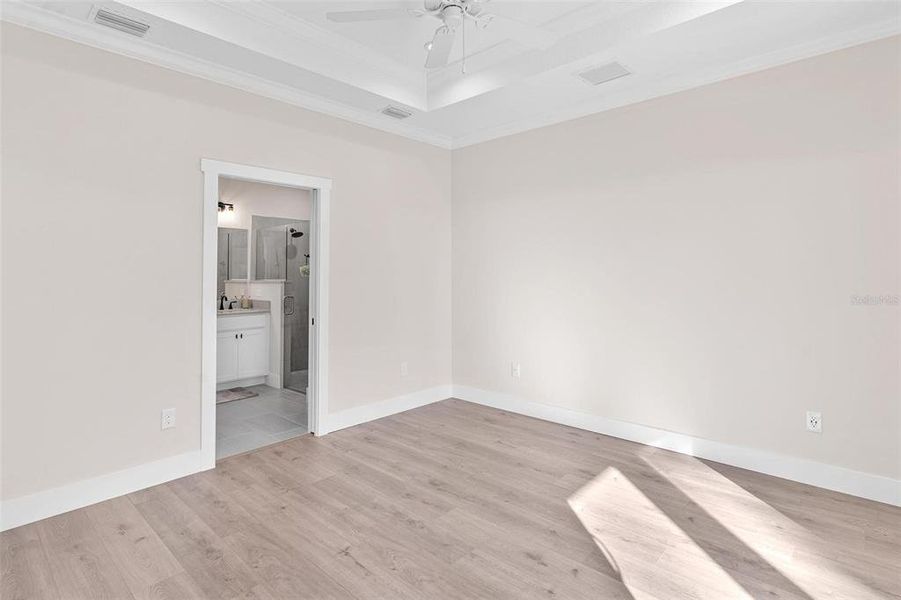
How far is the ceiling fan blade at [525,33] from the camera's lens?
2.35 metres

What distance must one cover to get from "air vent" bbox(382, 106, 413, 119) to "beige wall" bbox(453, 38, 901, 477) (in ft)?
3.50

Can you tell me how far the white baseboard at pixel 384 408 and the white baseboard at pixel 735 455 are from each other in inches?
30.3

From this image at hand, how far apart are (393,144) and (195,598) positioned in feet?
12.6

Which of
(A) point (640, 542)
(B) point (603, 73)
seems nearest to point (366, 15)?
(B) point (603, 73)

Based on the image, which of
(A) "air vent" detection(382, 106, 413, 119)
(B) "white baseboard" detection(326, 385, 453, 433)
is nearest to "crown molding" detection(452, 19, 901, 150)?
(A) "air vent" detection(382, 106, 413, 119)

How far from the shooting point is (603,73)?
132 inches

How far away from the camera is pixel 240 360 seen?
5453 mm

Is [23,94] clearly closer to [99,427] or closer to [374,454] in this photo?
[99,427]

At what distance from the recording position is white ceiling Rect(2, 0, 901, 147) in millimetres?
2635

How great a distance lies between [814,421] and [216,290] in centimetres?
413

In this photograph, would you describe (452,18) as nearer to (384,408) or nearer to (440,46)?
(440,46)

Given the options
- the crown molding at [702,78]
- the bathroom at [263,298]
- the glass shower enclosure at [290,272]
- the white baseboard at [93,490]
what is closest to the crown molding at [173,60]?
the crown molding at [702,78]

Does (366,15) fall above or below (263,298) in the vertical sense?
above

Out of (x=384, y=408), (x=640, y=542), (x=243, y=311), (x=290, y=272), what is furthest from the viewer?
(x=290, y=272)
